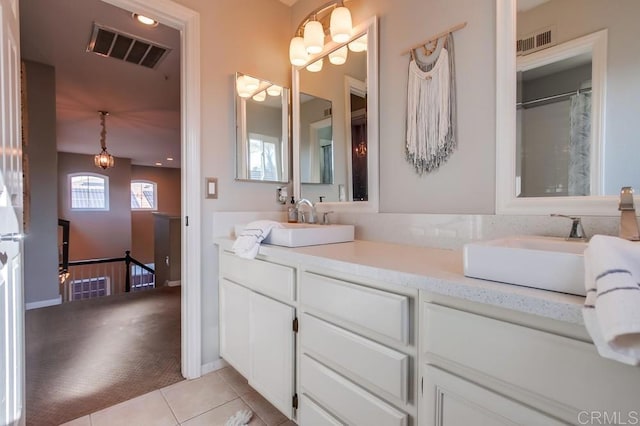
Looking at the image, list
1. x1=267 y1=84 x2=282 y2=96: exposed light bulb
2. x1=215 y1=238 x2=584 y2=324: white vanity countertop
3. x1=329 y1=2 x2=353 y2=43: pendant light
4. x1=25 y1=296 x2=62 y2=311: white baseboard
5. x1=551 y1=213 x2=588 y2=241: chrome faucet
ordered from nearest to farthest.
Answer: x1=215 y1=238 x2=584 y2=324: white vanity countertop < x1=551 y1=213 x2=588 y2=241: chrome faucet < x1=329 y1=2 x2=353 y2=43: pendant light < x1=267 y1=84 x2=282 y2=96: exposed light bulb < x1=25 y1=296 x2=62 y2=311: white baseboard

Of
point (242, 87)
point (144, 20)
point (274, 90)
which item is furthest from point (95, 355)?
point (144, 20)

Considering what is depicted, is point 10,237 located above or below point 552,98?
below

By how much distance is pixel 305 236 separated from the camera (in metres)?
1.38

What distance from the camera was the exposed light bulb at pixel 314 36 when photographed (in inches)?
71.2

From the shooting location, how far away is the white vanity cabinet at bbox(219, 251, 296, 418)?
49.8 inches

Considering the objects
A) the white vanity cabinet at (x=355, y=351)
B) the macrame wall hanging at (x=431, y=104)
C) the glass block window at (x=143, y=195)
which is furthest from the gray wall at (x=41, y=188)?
the glass block window at (x=143, y=195)

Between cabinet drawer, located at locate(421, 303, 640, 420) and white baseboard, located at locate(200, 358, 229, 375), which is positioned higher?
cabinet drawer, located at locate(421, 303, 640, 420)

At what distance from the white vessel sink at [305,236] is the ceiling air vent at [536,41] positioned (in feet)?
3.41

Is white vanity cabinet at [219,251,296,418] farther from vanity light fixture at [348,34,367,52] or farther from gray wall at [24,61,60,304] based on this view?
gray wall at [24,61,60,304]

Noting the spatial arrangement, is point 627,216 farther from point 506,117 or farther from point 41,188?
point 41,188

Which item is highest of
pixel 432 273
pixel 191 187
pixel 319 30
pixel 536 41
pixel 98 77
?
pixel 98 77

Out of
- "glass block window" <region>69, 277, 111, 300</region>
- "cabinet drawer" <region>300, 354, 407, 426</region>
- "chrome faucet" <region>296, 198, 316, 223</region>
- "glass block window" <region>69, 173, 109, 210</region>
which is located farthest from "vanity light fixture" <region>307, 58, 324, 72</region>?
"glass block window" <region>69, 173, 109, 210</region>

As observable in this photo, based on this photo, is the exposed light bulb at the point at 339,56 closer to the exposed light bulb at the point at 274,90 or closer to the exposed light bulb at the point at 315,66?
the exposed light bulb at the point at 315,66

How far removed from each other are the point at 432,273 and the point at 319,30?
5.32ft
